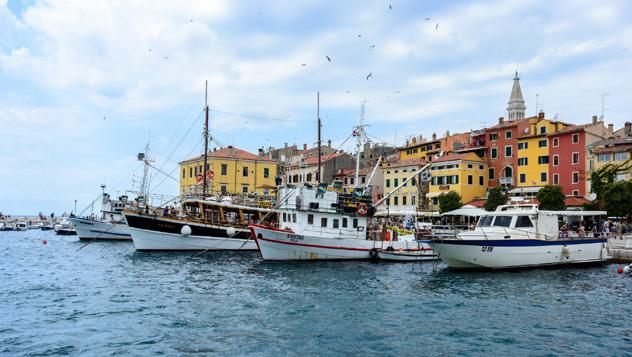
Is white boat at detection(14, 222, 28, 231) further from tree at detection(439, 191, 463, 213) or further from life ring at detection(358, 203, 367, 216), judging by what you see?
life ring at detection(358, 203, 367, 216)

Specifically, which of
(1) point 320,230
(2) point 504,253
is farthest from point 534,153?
(2) point 504,253

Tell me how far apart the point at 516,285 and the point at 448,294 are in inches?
163

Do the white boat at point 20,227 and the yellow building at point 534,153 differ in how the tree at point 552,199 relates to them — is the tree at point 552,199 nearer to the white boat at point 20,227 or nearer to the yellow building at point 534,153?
the yellow building at point 534,153

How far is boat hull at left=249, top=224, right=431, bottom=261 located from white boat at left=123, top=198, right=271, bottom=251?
23.0 feet

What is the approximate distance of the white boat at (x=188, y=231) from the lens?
4000 centimetres

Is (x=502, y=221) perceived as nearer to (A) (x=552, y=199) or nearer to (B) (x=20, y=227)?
(A) (x=552, y=199)

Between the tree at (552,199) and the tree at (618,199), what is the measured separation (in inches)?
270

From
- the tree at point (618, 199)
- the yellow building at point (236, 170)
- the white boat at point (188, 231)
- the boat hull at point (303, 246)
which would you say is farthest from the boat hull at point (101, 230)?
the tree at point (618, 199)

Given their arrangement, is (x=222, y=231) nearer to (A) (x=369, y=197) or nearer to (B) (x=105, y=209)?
(A) (x=369, y=197)

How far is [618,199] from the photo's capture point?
1635 inches

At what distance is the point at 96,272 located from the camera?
93.2ft

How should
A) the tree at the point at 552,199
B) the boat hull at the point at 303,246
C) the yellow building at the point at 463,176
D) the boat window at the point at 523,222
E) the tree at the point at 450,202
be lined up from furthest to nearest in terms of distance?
1. the yellow building at the point at 463,176
2. the tree at the point at 450,202
3. the tree at the point at 552,199
4. the boat hull at the point at 303,246
5. the boat window at the point at 523,222

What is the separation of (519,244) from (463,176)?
36.7 m

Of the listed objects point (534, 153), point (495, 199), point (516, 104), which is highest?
point (516, 104)
